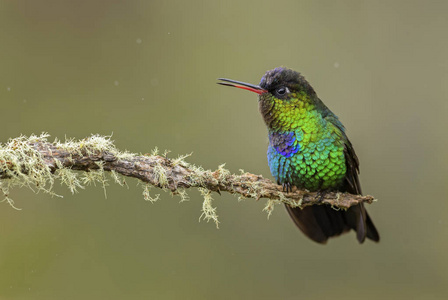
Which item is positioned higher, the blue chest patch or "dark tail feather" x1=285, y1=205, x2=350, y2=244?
the blue chest patch

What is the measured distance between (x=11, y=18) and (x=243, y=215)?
153 inches

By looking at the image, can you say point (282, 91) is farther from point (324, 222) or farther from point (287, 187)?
point (324, 222)

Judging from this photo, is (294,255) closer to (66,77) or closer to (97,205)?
(97,205)

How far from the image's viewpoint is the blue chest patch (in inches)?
129

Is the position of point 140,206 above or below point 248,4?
below

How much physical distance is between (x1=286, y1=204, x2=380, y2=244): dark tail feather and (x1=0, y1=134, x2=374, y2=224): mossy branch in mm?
637

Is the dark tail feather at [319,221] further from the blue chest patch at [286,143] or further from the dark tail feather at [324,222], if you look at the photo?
the blue chest patch at [286,143]

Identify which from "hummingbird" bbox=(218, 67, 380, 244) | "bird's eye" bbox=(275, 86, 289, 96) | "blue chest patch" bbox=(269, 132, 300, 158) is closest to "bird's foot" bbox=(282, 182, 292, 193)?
"hummingbird" bbox=(218, 67, 380, 244)

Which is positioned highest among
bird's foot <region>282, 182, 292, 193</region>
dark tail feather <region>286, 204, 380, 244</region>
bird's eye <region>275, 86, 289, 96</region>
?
bird's eye <region>275, 86, 289, 96</region>

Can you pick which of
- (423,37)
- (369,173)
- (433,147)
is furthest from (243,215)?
(423,37)

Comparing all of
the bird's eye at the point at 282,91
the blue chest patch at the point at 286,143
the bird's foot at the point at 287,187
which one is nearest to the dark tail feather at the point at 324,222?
the bird's foot at the point at 287,187

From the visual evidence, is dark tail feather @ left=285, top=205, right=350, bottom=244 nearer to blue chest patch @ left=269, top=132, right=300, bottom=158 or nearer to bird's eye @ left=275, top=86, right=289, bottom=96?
blue chest patch @ left=269, top=132, right=300, bottom=158

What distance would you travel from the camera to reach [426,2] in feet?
25.1

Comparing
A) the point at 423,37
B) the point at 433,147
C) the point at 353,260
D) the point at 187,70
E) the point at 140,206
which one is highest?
the point at 187,70
